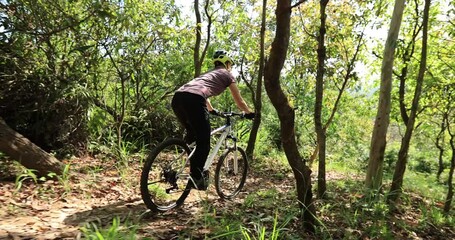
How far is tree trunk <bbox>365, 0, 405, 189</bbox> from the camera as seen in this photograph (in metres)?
5.57

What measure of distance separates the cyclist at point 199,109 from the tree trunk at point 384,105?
2.69 m

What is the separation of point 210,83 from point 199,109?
1.41 ft

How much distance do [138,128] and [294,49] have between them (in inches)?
193

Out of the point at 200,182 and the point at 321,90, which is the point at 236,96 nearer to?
the point at 200,182

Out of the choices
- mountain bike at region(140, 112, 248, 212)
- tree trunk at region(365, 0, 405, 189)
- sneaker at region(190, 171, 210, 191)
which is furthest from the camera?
tree trunk at region(365, 0, 405, 189)

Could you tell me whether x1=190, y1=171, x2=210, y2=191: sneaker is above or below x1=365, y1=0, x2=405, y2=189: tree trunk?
below

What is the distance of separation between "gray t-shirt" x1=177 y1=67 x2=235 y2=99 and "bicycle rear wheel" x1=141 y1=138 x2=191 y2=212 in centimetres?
59

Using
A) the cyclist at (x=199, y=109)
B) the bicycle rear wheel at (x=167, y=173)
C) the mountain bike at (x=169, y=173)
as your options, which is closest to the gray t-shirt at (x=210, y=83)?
the cyclist at (x=199, y=109)

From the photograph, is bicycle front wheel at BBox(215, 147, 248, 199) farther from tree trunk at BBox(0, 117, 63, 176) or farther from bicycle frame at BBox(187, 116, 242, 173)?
tree trunk at BBox(0, 117, 63, 176)

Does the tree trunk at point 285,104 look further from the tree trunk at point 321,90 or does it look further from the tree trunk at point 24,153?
the tree trunk at point 24,153

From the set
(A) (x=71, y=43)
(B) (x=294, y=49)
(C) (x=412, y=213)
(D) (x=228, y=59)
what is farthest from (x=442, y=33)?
(A) (x=71, y=43)

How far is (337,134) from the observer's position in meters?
16.5

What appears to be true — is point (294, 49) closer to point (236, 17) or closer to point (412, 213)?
point (236, 17)

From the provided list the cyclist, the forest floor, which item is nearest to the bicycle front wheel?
the forest floor
